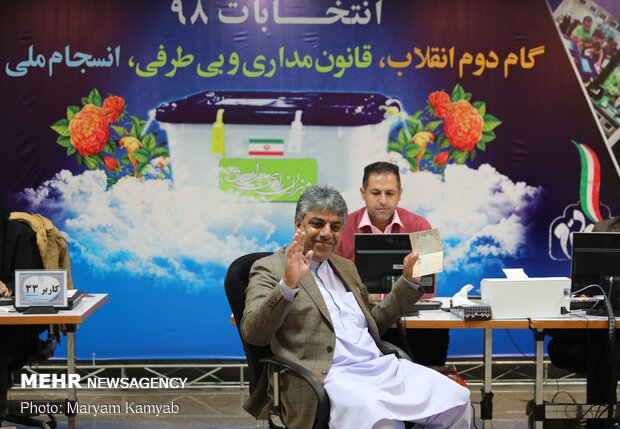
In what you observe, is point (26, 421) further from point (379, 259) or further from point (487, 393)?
point (487, 393)

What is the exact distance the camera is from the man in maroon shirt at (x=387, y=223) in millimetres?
4508

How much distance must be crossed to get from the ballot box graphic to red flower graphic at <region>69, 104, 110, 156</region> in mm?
417

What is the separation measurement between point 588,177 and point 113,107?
3.57m

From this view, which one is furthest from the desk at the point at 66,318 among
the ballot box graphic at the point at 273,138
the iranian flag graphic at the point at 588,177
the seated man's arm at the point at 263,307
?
the iranian flag graphic at the point at 588,177

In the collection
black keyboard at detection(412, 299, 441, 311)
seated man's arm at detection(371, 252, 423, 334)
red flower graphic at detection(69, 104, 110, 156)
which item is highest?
red flower graphic at detection(69, 104, 110, 156)

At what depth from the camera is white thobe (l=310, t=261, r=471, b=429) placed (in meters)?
3.00

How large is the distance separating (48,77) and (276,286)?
3.32 m

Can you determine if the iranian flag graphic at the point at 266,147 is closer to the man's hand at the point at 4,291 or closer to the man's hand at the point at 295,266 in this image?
the man's hand at the point at 4,291

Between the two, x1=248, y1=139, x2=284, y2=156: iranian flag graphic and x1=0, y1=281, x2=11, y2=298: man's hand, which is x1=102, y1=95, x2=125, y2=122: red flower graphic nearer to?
x1=248, y1=139, x2=284, y2=156: iranian flag graphic

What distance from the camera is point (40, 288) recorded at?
13.2ft

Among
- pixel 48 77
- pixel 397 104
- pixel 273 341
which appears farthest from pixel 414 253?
pixel 48 77

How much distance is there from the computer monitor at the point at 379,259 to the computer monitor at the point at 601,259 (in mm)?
834

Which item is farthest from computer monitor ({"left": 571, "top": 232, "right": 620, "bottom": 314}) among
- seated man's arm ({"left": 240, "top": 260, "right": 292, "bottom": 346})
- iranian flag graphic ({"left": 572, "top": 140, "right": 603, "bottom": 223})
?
iranian flag graphic ({"left": 572, "top": 140, "right": 603, "bottom": 223})

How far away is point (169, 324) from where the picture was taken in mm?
5746
